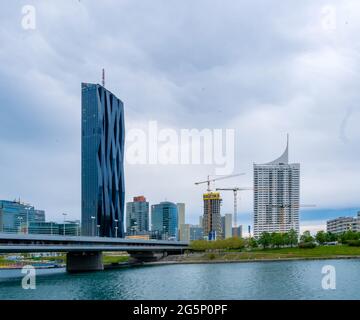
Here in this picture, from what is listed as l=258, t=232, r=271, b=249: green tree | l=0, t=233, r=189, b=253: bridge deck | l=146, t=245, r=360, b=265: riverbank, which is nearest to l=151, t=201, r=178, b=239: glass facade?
l=258, t=232, r=271, b=249: green tree

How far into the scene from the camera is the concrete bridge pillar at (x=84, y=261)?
62031 mm

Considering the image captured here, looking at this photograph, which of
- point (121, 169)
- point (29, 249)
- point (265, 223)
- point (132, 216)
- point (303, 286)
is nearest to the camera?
point (303, 286)

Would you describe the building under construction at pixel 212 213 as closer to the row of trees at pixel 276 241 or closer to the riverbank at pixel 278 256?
the row of trees at pixel 276 241

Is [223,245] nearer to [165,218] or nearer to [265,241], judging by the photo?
[265,241]

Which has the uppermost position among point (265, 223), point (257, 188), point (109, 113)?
point (109, 113)

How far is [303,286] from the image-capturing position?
27.8m

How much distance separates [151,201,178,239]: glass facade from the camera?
120m

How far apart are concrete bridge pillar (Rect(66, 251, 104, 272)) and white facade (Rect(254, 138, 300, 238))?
5576 centimetres

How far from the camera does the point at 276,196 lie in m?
130

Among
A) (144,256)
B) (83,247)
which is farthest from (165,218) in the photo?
(83,247)

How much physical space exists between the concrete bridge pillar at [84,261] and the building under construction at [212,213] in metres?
89.3
